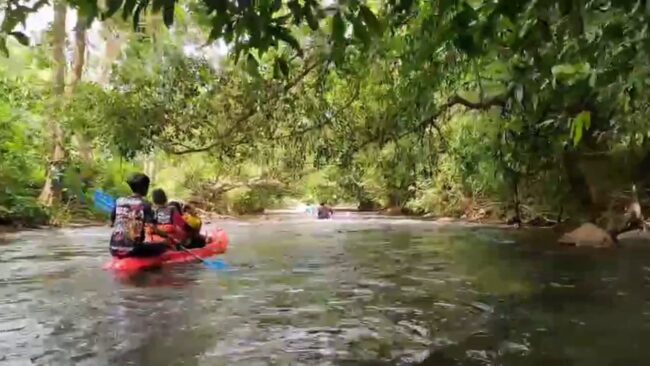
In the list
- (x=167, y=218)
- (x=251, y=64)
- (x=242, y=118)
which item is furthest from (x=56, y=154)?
(x=251, y=64)

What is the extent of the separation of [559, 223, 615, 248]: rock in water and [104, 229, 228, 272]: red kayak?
24.9 ft

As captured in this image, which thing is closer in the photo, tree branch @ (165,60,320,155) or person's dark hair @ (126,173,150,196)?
tree branch @ (165,60,320,155)

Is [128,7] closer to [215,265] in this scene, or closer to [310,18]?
[310,18]

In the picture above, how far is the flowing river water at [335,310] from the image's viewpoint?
5.72 metres

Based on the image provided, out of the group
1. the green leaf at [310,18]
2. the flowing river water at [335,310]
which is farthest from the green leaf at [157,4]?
the flowing river water at [335,310]

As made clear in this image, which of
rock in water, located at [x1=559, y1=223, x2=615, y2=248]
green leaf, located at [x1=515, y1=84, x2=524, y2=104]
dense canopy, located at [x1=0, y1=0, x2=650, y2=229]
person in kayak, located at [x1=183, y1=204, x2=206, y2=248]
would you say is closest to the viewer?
dense canopy, located at [x1=0, y1=0, x2=650, y2=229]

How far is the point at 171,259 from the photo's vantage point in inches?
459

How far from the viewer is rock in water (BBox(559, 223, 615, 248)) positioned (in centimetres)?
1555

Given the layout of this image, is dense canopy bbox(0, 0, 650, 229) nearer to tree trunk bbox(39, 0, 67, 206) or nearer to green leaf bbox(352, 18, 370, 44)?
green leaf bbox(352, 18, 370, 44)

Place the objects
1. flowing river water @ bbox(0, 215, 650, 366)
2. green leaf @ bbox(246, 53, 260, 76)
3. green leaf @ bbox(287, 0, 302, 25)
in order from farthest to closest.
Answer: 1. flowing river water @ bbox(0, 215, 650, 366)
2. green leaf @ bbox(246, 53, 260, 76)
3. green leaf @ bbox(287, 0, 302, 25)

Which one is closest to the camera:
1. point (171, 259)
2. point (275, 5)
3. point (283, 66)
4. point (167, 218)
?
point (275, 5)

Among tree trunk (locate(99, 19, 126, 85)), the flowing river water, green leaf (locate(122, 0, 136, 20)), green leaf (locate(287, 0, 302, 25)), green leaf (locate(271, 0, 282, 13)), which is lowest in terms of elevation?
the flowing river water

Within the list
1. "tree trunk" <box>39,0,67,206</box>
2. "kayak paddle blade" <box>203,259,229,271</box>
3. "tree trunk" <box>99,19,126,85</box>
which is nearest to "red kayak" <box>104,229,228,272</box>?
"kayak paddle blade" <box>203,259,229,271</box>

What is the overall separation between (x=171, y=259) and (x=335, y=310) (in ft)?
15.2
